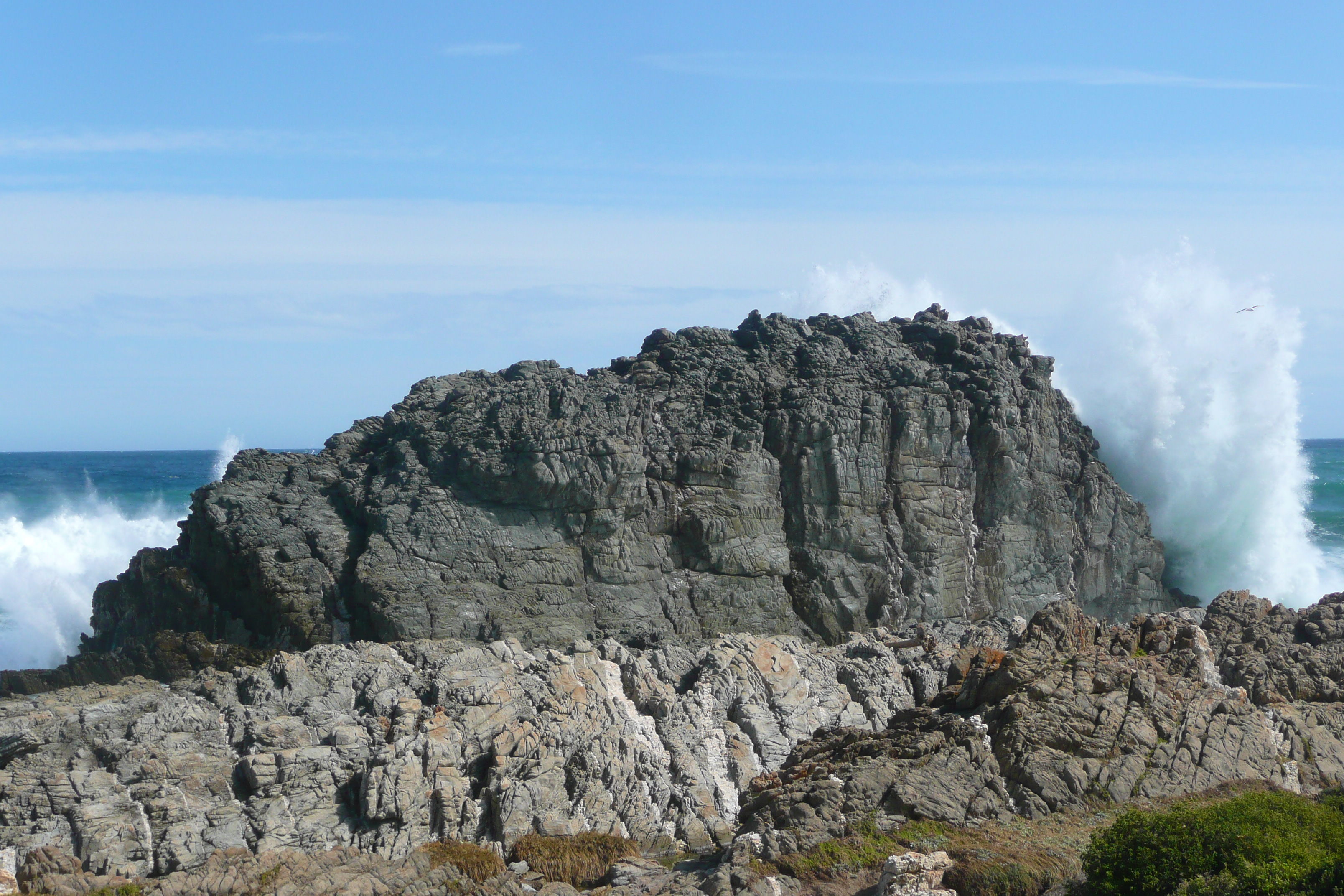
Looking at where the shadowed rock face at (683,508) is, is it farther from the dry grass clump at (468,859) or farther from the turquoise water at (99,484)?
the turquoise water at (99,484)

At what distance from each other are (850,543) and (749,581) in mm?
3092

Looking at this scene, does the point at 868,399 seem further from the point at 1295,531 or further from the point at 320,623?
the point at 1295,531

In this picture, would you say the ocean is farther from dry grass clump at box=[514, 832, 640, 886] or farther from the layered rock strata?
dry grass clump at box=[514, 832, 640, 886]

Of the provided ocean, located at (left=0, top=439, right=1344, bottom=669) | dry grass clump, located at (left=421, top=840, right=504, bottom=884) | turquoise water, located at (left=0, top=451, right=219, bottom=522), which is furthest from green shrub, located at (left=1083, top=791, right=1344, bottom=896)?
turquoise water, located at (left=0, top=451, right=219, bottom=522)

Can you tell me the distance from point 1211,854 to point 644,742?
11.7 m

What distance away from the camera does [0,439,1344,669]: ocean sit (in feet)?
143

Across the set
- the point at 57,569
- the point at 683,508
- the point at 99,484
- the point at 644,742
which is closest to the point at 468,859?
the point at 644,742

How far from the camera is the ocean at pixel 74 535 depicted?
43.7 metres

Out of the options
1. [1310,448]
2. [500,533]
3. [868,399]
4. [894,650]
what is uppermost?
[1310,448]

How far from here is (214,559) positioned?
3173 cm

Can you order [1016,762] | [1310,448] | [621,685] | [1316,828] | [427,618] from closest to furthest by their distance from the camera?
[1316,828], [1016,762], [621,685], [427,618], [1310,448]

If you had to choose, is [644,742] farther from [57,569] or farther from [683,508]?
[57,569]

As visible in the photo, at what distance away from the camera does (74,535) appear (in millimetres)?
58312

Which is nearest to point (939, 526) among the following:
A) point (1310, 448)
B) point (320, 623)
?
point (320, 623)
